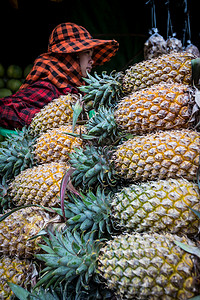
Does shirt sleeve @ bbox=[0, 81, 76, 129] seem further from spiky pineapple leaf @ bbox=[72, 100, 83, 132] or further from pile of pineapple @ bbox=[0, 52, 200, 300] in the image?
spiky pineapple leaf @ bbox=[72, 100, 83, 132]

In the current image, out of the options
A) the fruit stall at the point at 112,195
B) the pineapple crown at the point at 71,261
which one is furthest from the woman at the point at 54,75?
the pineapple crown at the point at 71,261

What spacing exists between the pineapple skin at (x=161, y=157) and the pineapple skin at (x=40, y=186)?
367mm

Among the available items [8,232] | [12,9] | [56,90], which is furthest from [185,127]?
[12,9]

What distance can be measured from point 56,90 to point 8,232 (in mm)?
1524

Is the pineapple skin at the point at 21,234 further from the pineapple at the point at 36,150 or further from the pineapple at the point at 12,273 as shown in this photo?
the pineapple at the point at 36,150

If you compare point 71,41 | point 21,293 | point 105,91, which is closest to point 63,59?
point 71,41

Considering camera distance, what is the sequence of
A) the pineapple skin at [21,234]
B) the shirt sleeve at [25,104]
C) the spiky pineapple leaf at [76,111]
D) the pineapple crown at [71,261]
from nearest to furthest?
the pineapple crown at [71,261], the pineapple skin at [21,234], the spiky pineapple leaf at [76,111], the shirt sleeve at [25,104]

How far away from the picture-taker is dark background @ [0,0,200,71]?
11.0 ft

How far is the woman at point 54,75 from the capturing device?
2.13 m

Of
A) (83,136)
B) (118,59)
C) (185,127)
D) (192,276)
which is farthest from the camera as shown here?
(118,59)

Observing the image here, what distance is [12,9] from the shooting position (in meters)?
3.28

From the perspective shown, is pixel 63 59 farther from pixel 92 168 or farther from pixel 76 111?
pixel 92 168

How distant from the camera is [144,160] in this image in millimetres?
1071

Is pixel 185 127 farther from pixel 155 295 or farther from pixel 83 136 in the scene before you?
pixel 155 295
